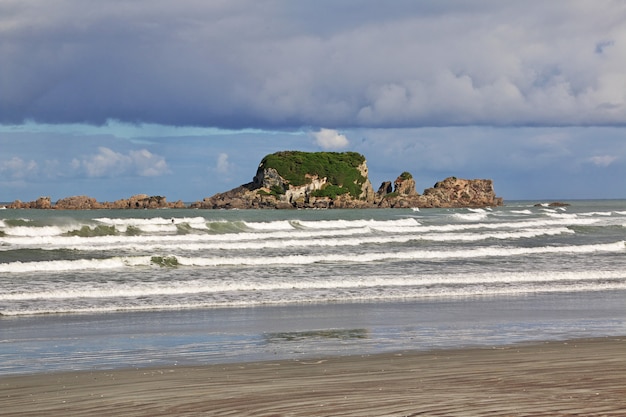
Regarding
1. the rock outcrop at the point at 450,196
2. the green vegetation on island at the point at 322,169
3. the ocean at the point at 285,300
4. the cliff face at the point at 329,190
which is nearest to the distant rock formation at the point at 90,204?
the cliff face at the point at 329,190

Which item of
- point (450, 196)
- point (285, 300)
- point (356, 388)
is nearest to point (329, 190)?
point (450, 196)

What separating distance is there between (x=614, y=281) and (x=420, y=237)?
19.6 m

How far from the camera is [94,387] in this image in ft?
26.6

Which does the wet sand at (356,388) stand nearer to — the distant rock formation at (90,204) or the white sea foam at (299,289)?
the white sea foam at (299,289)

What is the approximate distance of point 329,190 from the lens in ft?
451

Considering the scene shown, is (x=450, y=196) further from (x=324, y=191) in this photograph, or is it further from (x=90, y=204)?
(x=90, y=204)

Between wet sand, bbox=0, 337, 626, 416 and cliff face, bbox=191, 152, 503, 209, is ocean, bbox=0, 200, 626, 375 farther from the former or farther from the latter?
cliff face, bbox=191, 152, 503, 209

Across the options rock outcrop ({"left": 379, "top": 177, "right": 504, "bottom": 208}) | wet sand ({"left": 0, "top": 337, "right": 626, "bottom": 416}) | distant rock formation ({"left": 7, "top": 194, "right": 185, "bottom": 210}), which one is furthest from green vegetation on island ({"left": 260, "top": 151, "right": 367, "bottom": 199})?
wet sand ({"left": 0, "top": 337, "right": 626, "bottom": 416})

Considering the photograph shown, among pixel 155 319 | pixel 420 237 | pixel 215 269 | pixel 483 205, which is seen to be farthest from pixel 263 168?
pixel 155 319

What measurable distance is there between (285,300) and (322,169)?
124m

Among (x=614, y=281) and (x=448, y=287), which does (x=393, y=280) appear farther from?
(x=614, y=281)

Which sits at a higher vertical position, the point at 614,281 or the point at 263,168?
the point at 263,168

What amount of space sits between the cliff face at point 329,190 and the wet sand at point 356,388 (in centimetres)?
11667

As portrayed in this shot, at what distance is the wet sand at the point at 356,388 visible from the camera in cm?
689
